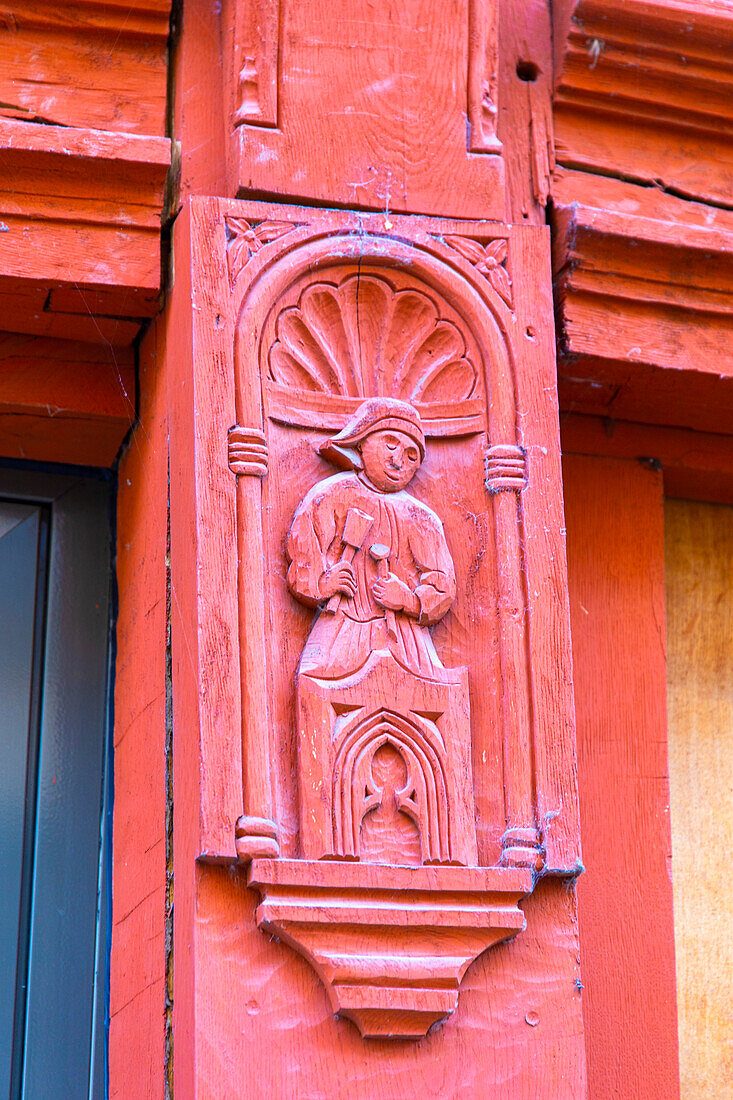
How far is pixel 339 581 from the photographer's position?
1.91 metres

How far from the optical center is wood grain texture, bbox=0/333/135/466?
7.10 feet

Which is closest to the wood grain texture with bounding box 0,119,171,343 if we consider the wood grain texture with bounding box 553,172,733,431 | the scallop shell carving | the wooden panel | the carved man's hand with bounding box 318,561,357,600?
the scallop shell carving

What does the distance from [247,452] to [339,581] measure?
193mm

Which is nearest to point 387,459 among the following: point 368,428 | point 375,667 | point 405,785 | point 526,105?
point 368,428

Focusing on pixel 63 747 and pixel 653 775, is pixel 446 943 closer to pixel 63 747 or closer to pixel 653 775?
pixel 653 775

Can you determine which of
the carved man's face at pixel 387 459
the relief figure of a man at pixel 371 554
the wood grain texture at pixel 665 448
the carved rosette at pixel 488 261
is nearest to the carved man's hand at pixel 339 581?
the relief figure of a man at pixel 371 554

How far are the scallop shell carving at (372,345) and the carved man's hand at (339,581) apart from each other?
246mm

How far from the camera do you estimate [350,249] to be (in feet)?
6.71

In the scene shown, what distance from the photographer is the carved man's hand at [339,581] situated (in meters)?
1.91

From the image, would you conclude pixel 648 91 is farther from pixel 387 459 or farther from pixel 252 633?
pixel 252 633

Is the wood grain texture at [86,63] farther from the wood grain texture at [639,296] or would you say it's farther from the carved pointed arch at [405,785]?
the carved pointed arch at [405,785]

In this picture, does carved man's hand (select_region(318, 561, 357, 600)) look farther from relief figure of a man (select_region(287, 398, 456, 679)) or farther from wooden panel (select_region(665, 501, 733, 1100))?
wooden panel (select_region(665, 501, 733, 1100))

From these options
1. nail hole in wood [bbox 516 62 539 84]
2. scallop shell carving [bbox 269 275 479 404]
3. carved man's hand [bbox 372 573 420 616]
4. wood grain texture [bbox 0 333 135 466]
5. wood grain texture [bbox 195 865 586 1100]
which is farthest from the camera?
nail hole in wood [bbox 516 62 539 84]

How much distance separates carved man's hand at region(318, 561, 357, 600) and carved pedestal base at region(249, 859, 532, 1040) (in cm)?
33
